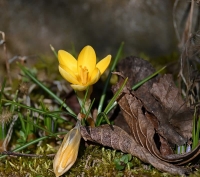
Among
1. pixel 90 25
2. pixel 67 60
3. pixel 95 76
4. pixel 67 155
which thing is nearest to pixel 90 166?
pixel 67 155

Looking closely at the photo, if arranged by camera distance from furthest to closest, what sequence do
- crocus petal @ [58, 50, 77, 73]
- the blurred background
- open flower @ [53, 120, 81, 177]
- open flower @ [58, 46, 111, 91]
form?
the blurred background, crocus petal @ [58, 50, 77, 73], open flower @ [58, 46, 111, 91], open flower @ [53, 120, 81, 177]

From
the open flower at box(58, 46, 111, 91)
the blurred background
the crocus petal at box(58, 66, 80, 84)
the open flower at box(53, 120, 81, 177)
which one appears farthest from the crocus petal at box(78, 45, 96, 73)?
the blurred background

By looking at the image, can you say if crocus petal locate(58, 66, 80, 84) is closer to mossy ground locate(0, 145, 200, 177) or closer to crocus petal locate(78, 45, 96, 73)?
crocus petal locate(78, 45, 96, 73)

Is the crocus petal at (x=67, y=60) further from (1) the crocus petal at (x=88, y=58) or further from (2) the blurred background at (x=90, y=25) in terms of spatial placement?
(2) the blurred background at (x=90, y=25)

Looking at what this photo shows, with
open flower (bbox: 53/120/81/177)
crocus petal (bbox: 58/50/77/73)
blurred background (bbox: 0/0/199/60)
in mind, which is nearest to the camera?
open flower (bbox: 53/120/81/177)

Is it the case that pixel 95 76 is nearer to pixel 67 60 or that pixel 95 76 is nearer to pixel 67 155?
pixel 67 60

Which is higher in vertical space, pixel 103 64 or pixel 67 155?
pixel 103 64

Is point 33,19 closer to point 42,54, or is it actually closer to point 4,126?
point 42,54
